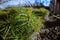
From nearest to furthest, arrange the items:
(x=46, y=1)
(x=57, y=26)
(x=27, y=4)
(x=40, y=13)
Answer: (x=27, y=4)
(x=40, y=13)
(x=57, y=26)
(x=46, y=1)

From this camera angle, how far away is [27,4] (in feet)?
3.30

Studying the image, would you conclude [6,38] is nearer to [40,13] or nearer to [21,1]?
[21,1]

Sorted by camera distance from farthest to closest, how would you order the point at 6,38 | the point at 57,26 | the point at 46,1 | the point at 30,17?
the point at 46,1, the point at 57,26, the point at 30,17, the point at 6,38

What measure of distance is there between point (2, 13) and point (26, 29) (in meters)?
0.18

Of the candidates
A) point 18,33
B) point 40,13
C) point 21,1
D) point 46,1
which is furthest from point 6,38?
point 46,1

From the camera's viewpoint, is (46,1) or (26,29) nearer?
(26,29)

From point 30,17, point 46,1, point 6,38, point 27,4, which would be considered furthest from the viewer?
point 46,1

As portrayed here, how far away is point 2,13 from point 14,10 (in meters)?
0.08

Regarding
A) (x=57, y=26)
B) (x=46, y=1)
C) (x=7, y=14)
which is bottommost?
(x=57, y=26)

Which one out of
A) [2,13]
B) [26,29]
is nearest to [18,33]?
[26,29]

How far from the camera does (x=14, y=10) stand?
836 millimetres

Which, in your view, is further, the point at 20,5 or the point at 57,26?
the point at 57,26

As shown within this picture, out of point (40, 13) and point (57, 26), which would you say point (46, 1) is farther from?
point (40, 13)

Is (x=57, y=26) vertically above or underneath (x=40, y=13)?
underneath
